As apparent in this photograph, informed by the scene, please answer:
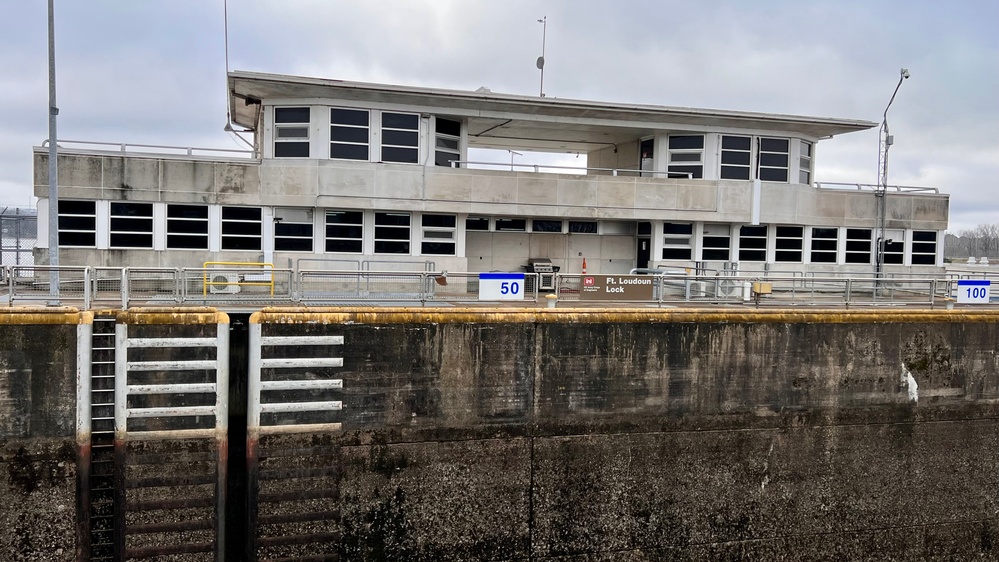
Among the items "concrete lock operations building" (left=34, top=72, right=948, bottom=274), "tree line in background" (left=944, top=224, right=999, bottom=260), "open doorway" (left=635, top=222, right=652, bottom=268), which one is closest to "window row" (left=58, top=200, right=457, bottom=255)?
"concrete lock operations building" (left=34, top=72, right=948, bottom=274)

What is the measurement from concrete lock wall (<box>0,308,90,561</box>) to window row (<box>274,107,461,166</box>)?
438 inches

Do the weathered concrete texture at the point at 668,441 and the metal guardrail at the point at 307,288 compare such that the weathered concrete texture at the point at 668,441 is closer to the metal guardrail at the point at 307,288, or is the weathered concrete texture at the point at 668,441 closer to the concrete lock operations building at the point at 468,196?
the metal guardrail at the point at 307,288

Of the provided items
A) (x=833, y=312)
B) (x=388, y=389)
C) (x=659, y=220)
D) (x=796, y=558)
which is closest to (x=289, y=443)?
(x=388, y=389)

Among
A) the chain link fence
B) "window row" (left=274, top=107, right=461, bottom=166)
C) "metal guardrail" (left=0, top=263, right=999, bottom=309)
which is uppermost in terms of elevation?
"window row" (left=274, top=107, right=461, bottom=166)

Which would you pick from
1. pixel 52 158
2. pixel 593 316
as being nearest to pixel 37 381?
pixel 52 158

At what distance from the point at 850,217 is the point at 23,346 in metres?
24.3

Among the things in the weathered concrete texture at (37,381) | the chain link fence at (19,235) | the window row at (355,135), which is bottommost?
the weathered concrete texture at (37,381)

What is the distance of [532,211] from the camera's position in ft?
72.5

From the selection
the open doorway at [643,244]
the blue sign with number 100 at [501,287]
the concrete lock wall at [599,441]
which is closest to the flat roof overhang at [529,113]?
the open doorway at [643,244]

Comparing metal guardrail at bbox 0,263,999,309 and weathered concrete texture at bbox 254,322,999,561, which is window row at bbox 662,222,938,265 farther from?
weathered concrete texture at bbox 254,322,999,561

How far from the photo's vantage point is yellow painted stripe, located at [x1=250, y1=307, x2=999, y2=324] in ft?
37.3

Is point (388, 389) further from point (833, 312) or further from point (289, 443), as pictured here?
point (833, 312)

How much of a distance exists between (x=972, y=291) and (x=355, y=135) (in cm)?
1623

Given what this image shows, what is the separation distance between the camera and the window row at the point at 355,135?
A: 20.5 meters
